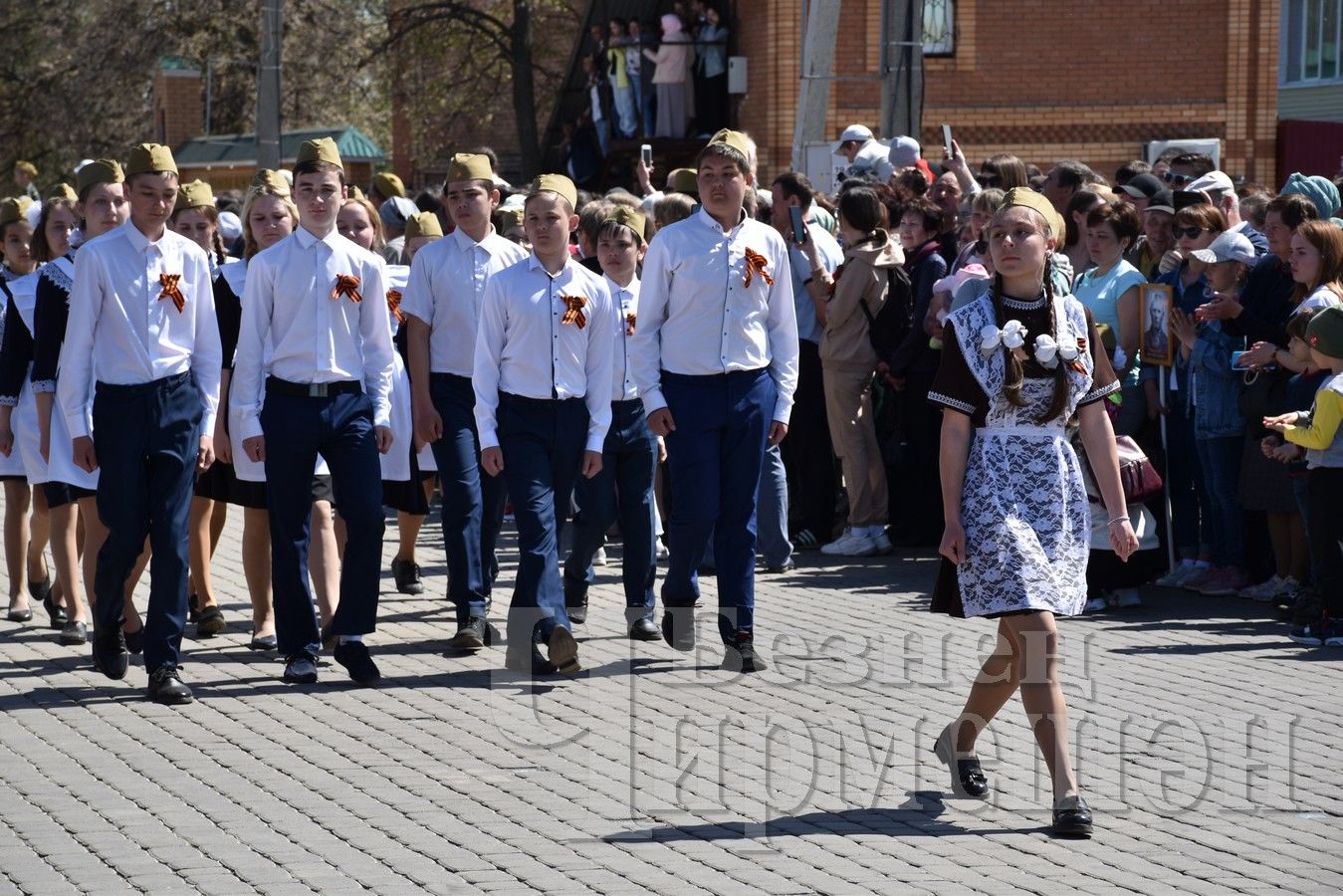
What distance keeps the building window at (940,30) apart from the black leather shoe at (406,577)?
1785cm

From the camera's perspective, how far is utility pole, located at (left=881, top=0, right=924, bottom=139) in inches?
649

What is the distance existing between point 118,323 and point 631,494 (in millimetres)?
2626

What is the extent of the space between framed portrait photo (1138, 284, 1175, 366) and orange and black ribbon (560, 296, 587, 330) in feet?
11.4

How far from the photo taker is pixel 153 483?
8.13m

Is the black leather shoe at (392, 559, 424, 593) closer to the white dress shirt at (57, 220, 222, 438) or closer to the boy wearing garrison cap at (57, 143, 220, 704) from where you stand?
the boy wearing garrison cap at (57, 143, 220, 704)

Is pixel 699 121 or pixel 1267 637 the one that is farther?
pixel 699 121

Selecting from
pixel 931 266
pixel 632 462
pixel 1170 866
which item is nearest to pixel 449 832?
pixel 1170 866

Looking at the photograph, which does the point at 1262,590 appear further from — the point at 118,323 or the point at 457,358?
the point at 118,323

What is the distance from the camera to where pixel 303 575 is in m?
8.35

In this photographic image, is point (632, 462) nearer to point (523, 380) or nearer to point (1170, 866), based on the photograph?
point (523, 380)

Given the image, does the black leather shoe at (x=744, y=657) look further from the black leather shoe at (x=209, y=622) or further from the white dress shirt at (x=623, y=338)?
the black leather shoe at (x=209, y=622)

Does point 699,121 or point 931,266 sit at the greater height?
point 699,121

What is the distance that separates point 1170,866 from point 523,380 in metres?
3.77

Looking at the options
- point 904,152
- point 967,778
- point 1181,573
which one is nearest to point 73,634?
point 967,778
